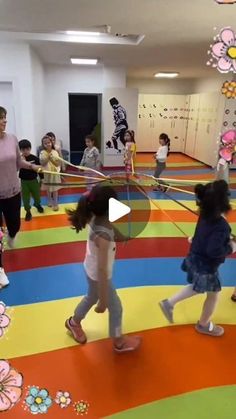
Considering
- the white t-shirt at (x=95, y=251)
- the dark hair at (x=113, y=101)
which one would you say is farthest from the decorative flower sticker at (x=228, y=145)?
the dark hair at (x=113, y=101)

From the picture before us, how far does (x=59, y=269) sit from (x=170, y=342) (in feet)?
4.01

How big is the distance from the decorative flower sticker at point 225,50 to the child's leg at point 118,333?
1.23 metres

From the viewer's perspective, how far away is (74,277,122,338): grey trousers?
1.65 metres

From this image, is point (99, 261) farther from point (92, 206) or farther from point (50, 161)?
point (50, 161)

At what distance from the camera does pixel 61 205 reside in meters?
4.29

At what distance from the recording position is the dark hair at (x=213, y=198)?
1354mm

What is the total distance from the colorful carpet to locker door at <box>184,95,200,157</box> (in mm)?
5990

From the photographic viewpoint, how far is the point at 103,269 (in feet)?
4.78

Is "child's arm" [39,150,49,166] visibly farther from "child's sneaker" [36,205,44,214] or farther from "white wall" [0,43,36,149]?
"white wall" [0,43,36,149]

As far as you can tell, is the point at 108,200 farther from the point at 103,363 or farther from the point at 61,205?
the point at 61,205

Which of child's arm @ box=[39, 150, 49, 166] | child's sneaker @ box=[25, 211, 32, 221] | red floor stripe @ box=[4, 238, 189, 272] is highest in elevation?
child's arm @ box=[39, 150, 49, 166]

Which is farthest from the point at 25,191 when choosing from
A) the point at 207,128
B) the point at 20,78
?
the point at 207,128

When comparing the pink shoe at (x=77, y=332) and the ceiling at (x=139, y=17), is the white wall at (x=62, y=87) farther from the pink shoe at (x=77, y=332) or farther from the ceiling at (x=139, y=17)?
the pink shoe at (x=77, y=332)
